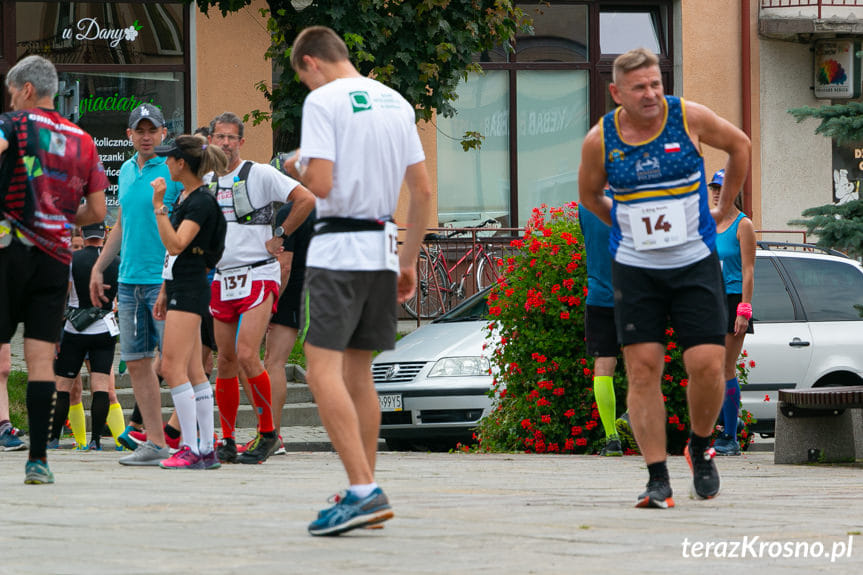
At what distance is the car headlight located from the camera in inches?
454

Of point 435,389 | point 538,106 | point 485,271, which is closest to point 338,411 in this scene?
point 435,389

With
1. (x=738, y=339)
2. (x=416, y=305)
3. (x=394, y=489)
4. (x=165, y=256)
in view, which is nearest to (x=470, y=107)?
(x=416, y=305)

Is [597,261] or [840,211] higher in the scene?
[840,211]

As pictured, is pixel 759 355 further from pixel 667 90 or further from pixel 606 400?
pixel 667 90

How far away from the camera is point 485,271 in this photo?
65.1ft

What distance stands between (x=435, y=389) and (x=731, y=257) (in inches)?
101

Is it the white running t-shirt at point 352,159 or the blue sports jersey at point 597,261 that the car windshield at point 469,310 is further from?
the white running t-shirt at point 352,159

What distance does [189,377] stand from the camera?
855cm

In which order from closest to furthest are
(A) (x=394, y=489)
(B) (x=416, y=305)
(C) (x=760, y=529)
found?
(C) (x=760, y=529) < (A) (x=394, y=489) < (B) (x=416, y=305)

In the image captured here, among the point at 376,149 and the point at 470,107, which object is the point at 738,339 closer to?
the point at 376,149

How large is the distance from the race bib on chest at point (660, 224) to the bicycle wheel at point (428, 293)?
12980mm

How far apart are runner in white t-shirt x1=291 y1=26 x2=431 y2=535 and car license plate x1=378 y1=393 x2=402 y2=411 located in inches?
226

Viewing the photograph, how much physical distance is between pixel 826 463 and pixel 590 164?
3953 millimetres

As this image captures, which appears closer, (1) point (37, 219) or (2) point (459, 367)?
(1) point (37, 219)
